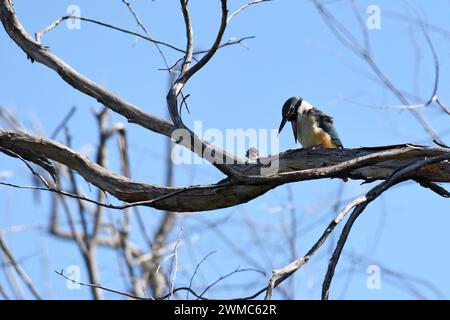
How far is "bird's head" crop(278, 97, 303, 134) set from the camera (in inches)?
271

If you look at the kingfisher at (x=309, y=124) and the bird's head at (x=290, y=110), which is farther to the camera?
the bird's head at (x=290, y=110)

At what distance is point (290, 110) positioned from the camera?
6.88 meters

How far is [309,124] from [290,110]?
21cm

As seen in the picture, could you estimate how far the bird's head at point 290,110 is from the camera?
6883 millimetres

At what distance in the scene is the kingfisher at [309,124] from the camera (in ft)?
21.9

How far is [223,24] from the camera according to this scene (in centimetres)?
421

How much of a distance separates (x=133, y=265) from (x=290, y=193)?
200cm

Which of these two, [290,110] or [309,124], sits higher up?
[290,110]

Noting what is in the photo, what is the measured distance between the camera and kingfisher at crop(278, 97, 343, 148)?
21.9 ft

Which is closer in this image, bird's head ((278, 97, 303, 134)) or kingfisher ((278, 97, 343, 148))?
kingfisher ((278, 97, 343, 148))

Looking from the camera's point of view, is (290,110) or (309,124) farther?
(290,110)
